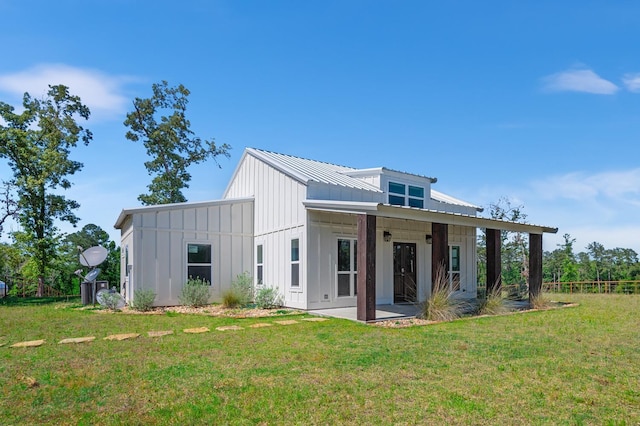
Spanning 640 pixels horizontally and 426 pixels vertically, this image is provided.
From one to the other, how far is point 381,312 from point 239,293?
4615 millimetres

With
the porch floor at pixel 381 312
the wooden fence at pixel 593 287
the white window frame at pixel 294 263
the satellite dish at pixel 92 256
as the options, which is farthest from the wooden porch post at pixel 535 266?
the satellite dish at pixel 92 256

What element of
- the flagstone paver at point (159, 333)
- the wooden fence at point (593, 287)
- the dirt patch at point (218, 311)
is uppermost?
the flagstone paver at point (159, 333)

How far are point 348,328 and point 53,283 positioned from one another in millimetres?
23765

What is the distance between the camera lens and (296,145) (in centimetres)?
2084

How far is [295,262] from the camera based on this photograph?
13234 millimetres

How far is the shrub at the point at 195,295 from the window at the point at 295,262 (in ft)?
9.82

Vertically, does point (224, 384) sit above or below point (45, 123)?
below

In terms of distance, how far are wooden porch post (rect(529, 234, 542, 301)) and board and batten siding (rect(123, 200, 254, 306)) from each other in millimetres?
9546

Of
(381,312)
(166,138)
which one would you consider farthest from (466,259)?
(166,138)

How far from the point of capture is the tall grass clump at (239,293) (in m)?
13.6

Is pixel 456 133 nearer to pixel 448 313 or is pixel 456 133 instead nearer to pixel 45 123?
pixel 448 313

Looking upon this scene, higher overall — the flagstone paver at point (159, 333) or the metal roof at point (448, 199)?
the metal roof at point (448, 199)

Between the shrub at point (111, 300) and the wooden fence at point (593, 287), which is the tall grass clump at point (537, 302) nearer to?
the wooden fence at point (593, 287)

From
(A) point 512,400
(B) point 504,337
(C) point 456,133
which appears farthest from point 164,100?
(A) point 512,400
